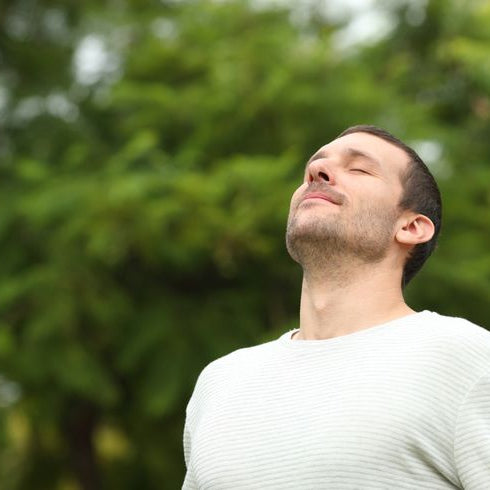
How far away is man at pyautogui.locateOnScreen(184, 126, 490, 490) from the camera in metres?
1.77

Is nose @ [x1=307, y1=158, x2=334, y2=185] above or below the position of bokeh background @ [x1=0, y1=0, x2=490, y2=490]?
above

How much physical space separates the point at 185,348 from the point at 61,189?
1.58 meters

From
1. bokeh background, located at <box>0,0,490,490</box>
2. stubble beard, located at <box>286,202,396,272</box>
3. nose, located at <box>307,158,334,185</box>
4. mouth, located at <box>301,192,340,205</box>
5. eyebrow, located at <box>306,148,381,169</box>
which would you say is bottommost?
bokeh background, located at <box>0,0,490,490</box>

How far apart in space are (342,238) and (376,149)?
0.79 ft

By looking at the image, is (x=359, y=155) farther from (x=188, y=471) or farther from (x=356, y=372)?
(x=188, y=471)

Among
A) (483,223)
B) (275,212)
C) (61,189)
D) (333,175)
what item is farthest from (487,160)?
(333,175)

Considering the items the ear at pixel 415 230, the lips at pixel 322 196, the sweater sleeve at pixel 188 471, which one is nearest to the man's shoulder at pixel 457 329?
the ear at pixel 415 230

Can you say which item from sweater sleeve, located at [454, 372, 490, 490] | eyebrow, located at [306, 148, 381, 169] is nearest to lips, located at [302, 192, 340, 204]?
eyebrow, located at [306, 148, 381, 169]

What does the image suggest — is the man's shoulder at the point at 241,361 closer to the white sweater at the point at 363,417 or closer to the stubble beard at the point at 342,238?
the white sweater at the point at 363,417

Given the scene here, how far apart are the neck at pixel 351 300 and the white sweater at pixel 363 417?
5cm

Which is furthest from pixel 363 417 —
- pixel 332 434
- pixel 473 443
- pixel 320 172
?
pixel 320 172

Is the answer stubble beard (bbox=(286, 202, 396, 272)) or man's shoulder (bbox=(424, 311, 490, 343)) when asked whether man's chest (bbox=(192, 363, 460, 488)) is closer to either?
man's shoulder (bbox=(424, 311, 490, 343))

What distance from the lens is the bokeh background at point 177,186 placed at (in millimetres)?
7926

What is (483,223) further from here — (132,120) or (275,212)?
(132,120)
